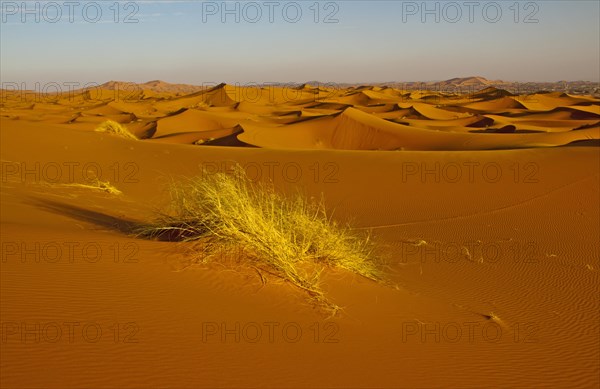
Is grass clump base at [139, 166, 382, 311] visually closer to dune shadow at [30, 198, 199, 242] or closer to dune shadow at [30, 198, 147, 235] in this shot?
dune shadow at [30, 198, 199, 242]

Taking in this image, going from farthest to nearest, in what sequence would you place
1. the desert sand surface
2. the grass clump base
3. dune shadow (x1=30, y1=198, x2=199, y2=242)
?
dune shadow (x1=30, y1=198, x2=199, y2=242) < the grass clump base < the desert sand surface

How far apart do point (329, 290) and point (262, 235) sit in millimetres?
870

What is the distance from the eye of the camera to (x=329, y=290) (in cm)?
514

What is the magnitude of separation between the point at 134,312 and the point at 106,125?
20.5 meters

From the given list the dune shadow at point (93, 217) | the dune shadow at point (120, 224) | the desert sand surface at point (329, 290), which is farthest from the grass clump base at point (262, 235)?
the dune shadow at point (93, 217)

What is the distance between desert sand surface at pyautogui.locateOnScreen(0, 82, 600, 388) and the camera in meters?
3.36

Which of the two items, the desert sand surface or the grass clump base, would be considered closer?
the desert sand surface

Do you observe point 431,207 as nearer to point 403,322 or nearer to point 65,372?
point 403,322

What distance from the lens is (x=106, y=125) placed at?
74.1ft

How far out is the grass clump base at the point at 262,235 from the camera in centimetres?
511

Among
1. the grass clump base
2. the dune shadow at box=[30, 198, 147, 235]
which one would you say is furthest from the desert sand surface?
the grass clump base

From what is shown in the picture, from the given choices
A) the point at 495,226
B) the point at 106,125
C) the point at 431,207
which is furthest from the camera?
the point at 106,125

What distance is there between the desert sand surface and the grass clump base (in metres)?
0.21

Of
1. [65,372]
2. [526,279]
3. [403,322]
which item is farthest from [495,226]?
[65,372]
